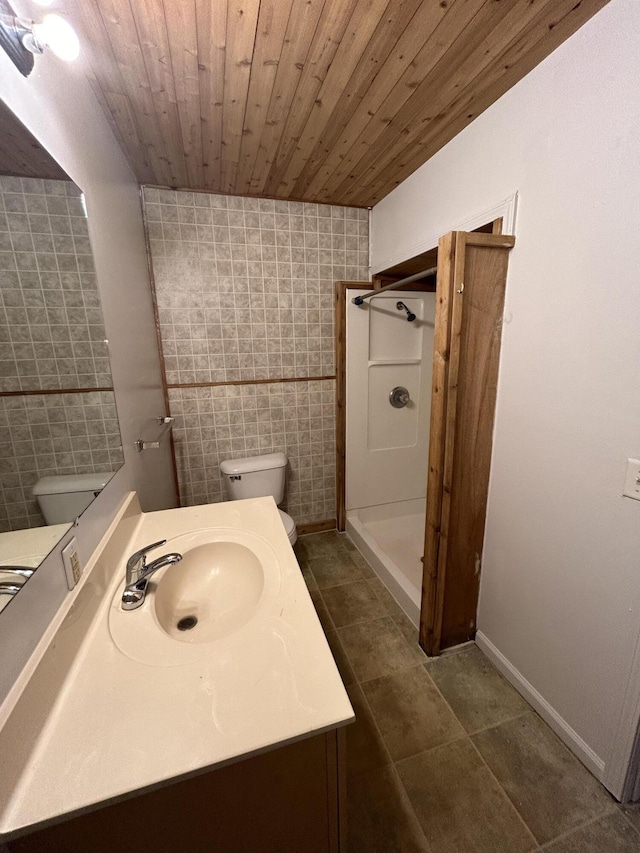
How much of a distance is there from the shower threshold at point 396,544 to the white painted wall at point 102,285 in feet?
4.40

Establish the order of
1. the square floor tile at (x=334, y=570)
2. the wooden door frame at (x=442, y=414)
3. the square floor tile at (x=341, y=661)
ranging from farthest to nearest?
the square floor tile at (x=334, y=570) < the square floor tile at (x=341, y=661) < the wooden door frame at (x=442, y=414)

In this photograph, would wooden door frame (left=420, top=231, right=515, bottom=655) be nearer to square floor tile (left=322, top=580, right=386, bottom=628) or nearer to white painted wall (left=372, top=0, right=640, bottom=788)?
white painted wall (left=372, top=0, right=640, bottom=788)

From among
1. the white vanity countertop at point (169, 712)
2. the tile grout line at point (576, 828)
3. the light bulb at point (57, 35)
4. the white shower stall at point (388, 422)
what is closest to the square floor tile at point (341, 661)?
the white shower stall at point (388, 422)

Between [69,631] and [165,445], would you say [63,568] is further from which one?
[165,445]

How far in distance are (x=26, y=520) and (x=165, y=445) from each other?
54.2 inches

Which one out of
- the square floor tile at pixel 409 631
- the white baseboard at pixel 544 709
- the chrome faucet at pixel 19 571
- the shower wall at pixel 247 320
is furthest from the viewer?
the shower wall at pixel 247 320

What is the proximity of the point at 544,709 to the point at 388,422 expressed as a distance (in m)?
1.72

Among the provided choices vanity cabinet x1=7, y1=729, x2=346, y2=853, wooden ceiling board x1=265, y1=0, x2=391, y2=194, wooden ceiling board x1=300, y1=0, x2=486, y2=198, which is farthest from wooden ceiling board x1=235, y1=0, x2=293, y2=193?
vanity cabinet x1=7, y1=729, x2=346, y2=853

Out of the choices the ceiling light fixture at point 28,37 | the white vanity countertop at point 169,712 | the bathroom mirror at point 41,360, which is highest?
the ceiling light fixture at point 28,37

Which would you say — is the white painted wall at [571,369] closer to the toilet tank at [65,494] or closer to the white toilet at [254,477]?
the white toilet at [254,477]

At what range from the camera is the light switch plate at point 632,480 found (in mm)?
917

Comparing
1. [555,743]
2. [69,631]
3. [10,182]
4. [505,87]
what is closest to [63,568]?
[69,631]

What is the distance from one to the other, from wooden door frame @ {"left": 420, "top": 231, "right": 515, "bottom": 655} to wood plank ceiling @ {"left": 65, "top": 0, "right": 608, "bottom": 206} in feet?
1.72

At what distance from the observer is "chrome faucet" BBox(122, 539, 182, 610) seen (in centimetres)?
85
